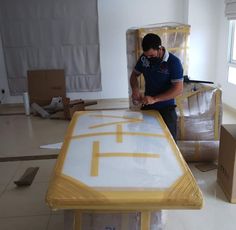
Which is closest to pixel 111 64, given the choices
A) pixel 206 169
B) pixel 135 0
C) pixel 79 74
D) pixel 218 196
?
pixel 79 74

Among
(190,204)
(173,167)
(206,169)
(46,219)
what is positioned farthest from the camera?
(206,169)

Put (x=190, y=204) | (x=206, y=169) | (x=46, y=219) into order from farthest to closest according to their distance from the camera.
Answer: (x=206, y=169)
(x=46, y=219)
(x=190, y=204)

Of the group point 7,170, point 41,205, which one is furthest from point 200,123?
point 7,170

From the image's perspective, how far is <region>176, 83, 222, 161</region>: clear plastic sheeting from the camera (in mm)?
2938

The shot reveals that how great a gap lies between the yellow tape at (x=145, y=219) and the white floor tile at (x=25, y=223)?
1.07 m

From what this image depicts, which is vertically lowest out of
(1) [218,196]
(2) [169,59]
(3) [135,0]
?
(1) [218,196]

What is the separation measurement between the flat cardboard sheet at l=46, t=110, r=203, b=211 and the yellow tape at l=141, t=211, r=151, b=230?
131mm

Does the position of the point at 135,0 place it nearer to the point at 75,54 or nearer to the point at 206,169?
the point at 75,54

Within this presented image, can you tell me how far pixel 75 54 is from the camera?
5.63 metres

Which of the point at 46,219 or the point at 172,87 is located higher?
the point at 172,87

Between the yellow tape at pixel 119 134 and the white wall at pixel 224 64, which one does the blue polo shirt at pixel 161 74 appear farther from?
the white wall at pixel 224 64

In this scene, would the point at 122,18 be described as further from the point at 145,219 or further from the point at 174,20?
the point at 145,219

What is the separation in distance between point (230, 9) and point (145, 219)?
4440 millimetres

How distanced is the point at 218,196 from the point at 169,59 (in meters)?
1.30
